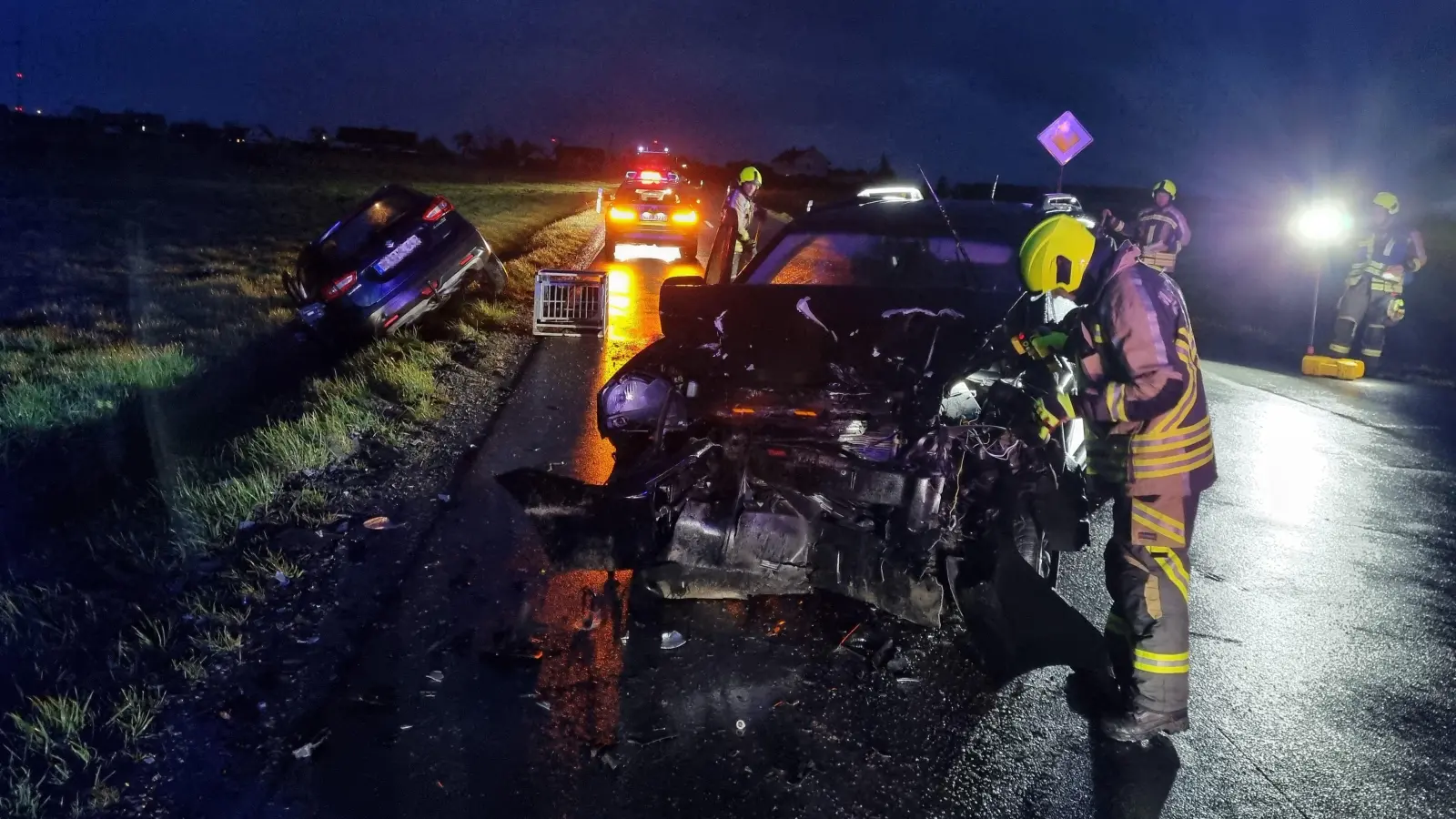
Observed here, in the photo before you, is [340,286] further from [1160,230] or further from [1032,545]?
[1160,230]

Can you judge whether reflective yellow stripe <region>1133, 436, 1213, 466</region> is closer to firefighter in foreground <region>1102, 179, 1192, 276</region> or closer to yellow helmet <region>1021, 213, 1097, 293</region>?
yellow helmet <region>1021, 213, 1097, 293</region>

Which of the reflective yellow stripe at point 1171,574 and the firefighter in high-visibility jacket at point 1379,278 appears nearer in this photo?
the reflective yellow stripe at point 1171,574

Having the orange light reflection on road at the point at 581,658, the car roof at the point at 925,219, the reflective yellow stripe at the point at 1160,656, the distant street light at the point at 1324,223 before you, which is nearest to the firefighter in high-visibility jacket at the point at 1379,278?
the distant street light at the point at 1324,223

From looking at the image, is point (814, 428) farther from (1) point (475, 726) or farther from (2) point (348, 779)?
(2) point (348, 779)

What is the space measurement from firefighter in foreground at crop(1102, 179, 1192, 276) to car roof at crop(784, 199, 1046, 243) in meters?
3.96

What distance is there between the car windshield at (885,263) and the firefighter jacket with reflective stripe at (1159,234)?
179 inches

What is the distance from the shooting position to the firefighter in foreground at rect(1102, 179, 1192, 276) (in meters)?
9.27

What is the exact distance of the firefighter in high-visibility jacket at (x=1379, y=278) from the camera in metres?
10.3

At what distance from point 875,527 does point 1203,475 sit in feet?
3.87

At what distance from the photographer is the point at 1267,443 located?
7.23m

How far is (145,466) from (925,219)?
4.97 meters

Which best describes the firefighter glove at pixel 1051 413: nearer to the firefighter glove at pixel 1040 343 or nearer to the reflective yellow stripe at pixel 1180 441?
the firefighter glove at pixel 1040 343

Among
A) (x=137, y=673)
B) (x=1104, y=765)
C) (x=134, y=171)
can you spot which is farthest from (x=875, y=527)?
(x=134, y=171)

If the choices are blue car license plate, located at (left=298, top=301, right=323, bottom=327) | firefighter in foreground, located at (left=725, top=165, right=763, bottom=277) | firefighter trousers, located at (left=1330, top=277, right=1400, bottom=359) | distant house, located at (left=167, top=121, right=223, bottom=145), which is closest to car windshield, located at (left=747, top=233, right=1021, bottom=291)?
firefighter in foreground, located at (left=725, top=165, right=763, bottom=277)
